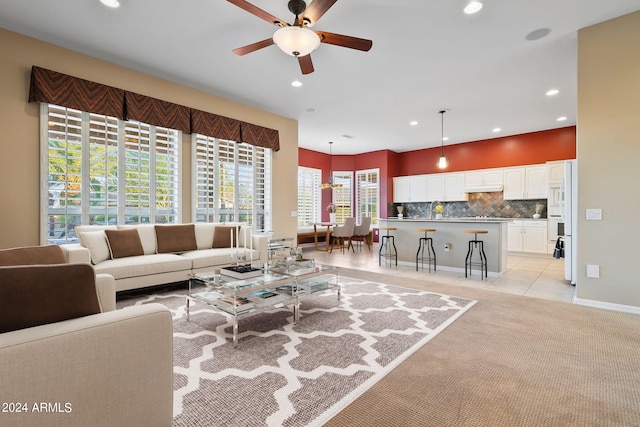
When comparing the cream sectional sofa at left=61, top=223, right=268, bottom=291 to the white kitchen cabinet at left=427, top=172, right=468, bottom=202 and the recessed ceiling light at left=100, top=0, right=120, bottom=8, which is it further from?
the white kitchen cabinet at left=427, top=172, right=468, bottom=202

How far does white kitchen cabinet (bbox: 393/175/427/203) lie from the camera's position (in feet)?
29.6

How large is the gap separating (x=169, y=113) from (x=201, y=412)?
428 centimetres

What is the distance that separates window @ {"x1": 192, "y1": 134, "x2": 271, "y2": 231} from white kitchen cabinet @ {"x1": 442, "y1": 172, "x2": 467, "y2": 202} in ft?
17.4

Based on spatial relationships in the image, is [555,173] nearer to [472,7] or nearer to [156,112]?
[472,7]

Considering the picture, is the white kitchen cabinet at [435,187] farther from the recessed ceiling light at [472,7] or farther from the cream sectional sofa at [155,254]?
the recessed ceiling light at [472,7]

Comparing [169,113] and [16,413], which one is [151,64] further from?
[16,413]

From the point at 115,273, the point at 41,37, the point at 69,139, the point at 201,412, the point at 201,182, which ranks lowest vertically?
the point at 201,412

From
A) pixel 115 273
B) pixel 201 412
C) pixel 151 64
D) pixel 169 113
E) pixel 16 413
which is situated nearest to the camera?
pixel 16 413

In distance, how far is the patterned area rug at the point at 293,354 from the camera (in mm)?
1592

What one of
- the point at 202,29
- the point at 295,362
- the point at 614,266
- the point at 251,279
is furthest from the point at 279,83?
the point at 614,266

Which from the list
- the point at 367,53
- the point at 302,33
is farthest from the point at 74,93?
the point at 367,53

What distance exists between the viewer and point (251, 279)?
9.27 feet

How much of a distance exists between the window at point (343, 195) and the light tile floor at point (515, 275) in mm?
3038

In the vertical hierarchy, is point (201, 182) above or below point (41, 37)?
below
